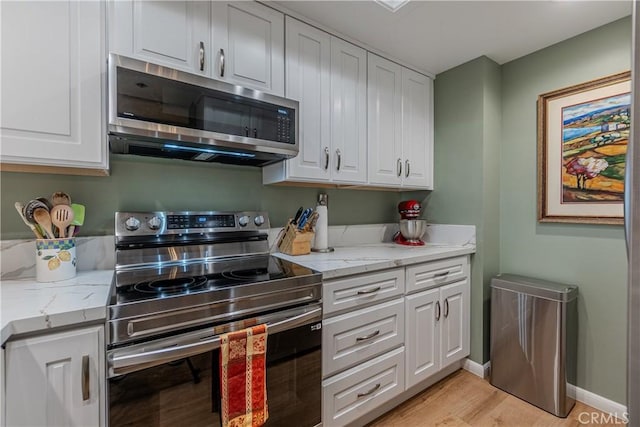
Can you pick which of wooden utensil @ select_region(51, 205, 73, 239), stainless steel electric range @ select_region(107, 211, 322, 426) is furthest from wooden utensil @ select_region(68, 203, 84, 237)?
stainless steel electric range @ select_region(107, 211, 322, 426)

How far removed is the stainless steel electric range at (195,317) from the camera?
0.93m

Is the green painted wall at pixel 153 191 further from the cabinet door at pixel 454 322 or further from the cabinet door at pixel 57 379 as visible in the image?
the cabinet door at pixel 454 322

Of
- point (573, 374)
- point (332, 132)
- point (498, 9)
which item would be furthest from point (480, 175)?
point (573, 374)

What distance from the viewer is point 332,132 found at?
185cm

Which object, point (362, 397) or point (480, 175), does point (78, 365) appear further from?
point (480, 175)

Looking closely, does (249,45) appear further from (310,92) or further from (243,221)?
(243,221)

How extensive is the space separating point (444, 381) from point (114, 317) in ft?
6.87

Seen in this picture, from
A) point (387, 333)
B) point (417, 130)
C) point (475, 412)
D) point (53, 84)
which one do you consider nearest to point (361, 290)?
point (387, 333)

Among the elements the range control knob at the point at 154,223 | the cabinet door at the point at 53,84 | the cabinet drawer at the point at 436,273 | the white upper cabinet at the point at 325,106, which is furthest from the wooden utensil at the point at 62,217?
the cabinet drawer at the point at 436,273

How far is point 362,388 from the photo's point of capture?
1.54 meters

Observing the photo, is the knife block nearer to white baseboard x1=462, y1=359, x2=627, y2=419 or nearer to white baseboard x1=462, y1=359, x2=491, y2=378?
white baseboard x1=462, y1=359, x2=491, y2=378

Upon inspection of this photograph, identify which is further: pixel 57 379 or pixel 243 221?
pixel 243 221

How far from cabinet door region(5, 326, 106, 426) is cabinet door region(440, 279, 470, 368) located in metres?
1.82

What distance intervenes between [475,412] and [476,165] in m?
1.60
